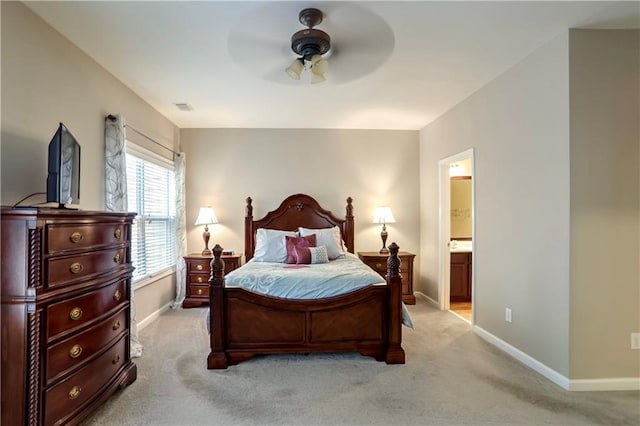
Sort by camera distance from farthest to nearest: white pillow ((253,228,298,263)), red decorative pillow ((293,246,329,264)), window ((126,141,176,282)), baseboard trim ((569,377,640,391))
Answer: white pillow ((253,228,298,263)) → red decorative pillow ((293,246,329,264)) → window ((126,141,176,282)) → baseboard trim ((569,377,640,391))

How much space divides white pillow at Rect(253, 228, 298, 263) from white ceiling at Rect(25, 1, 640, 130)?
1.67 metres

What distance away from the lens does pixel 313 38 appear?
7.59ft

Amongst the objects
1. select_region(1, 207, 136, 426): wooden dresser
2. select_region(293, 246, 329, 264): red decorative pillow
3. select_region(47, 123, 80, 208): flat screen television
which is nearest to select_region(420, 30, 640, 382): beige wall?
select_region(293, 246, 329, 264): red decorative pillow

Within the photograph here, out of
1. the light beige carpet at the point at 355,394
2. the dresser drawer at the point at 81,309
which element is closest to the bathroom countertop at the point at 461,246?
the light beige carpet at the point at 355,394

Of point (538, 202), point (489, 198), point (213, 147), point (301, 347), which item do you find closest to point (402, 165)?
point (489, 198)

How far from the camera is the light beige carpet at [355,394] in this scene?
6.90 feet

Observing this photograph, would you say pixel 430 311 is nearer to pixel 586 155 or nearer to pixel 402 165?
pixel 402 165

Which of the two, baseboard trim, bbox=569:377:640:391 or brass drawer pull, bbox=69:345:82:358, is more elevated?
brass drawer pull, bbox=69:345:82:358

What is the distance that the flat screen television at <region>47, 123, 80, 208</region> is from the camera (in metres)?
2.01

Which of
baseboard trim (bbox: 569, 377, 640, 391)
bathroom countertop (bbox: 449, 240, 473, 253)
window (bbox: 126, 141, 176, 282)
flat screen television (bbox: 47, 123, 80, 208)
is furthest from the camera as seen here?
bathroom countertop (bbox: 449, 240, 473, 253)

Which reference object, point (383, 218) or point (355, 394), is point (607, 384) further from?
point (383, 218)

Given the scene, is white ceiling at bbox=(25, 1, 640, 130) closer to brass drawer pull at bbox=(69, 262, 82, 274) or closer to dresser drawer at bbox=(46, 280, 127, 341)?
brass drawer pull at bbox=(69, 262, 82, 274)

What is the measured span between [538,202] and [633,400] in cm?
150

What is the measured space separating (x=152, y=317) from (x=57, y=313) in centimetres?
245
